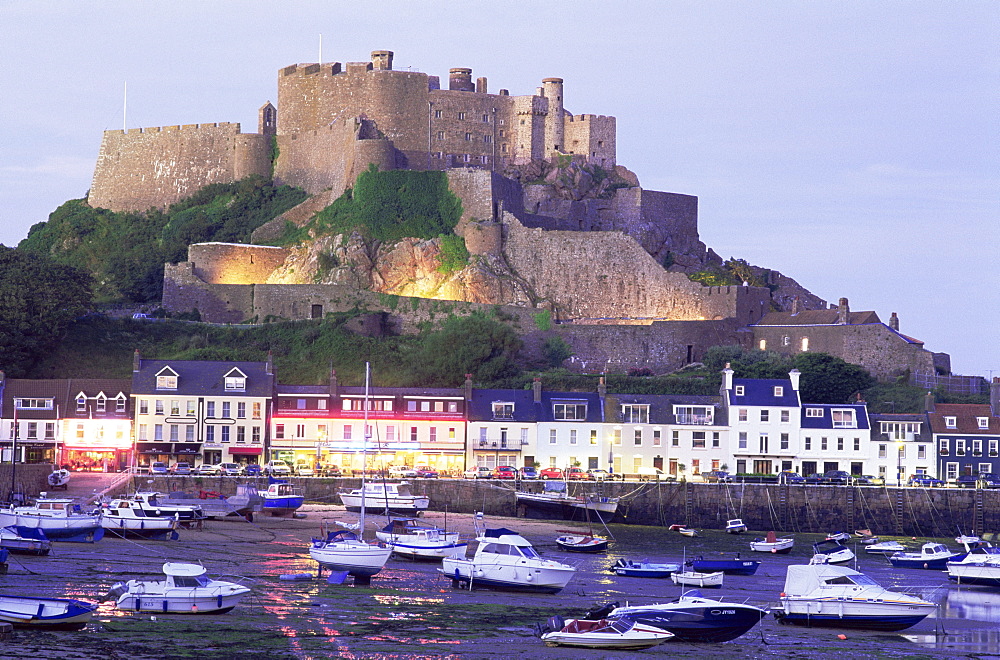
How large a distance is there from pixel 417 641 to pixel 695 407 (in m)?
35.1

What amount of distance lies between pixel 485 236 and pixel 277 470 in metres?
26.7

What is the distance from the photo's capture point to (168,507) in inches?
1930

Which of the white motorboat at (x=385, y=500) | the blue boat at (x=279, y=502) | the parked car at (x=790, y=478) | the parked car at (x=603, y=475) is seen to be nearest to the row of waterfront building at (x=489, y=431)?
the parked car at (x=603, y=475)

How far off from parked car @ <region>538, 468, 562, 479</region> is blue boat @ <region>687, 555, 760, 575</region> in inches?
648

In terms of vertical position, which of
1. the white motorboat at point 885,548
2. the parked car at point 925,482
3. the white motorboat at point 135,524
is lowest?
the white motorboat at point 885,548

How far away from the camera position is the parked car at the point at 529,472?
60438 millimetres

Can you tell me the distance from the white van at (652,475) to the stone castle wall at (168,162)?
1578 inches

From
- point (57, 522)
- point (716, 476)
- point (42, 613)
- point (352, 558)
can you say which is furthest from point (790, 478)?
point (42, 613)

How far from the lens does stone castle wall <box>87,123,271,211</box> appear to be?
315ft

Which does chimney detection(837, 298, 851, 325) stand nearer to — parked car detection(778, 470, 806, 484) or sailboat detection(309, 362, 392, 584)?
parked car detection(778, 470, 806, 484)

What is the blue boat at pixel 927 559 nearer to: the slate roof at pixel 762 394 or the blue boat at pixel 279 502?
the slate roof at pixel 762 394

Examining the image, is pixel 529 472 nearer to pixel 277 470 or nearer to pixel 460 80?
pixel 277 470

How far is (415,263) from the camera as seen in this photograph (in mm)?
83438

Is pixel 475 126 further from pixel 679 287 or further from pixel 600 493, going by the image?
pixel 600 493
